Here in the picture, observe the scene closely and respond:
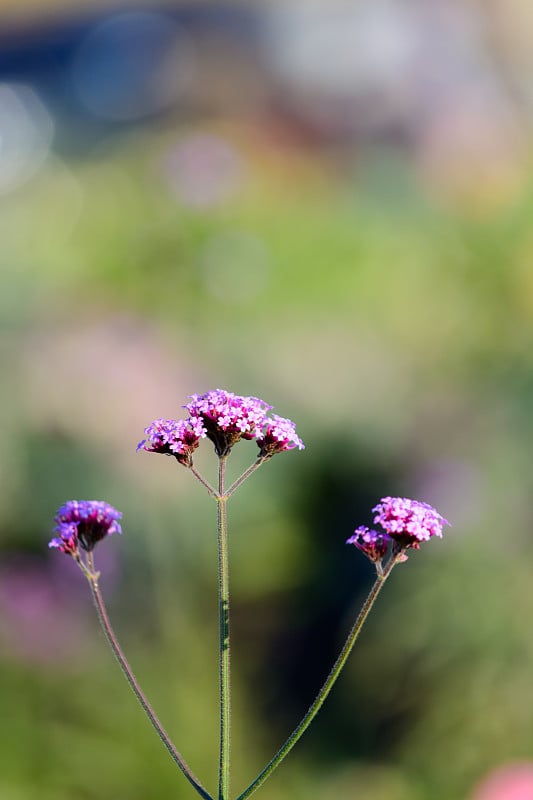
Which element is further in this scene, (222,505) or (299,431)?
(299,431)

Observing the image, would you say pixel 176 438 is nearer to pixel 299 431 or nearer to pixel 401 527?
pixel 401 527

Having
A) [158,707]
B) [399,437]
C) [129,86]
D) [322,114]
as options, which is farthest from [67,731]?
[129,86]

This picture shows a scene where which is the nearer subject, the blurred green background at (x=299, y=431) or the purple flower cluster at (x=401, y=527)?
the purple flower cluster at (x=401, y=527)

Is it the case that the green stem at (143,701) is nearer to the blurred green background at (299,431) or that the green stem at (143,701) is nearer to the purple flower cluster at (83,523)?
the purple flower cluster at (83,523)

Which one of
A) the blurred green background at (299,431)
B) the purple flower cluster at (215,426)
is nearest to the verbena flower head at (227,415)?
the purple flower cluster at (215,426)

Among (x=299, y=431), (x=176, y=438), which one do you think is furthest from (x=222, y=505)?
(x=299, y=431)

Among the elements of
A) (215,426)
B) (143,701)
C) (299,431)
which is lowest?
(143,701)

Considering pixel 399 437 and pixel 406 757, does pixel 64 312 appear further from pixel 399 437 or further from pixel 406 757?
pixel 406 757
